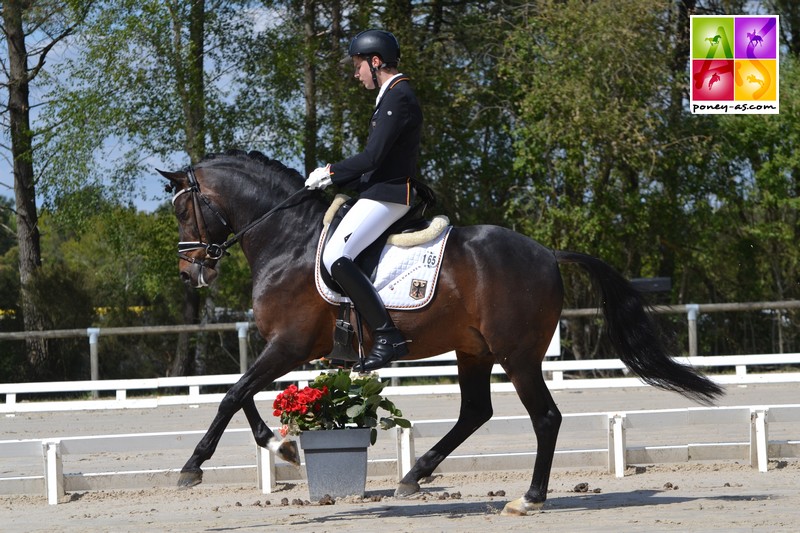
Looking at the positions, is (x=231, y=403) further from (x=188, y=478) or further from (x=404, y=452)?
(x=404, y=452)

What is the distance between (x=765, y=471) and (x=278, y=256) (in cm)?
368

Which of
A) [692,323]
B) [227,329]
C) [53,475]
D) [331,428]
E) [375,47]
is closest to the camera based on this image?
[375,47]

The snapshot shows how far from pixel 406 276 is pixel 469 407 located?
1053mm

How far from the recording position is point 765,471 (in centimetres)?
710

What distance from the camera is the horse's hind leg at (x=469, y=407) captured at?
625 centimetres

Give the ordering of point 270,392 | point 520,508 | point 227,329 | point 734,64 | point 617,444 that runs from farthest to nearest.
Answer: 1. point 734,64
2. point 227,329
3. point 270,392
4. point 617,444
5. point 520,508

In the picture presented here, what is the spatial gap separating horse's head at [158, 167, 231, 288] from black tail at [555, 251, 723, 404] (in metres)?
2.00

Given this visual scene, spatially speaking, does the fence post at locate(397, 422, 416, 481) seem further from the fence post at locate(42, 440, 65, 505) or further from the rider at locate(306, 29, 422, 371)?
the fence post at locate(42, 440, 65, 505)

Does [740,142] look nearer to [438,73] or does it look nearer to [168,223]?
[438,73]

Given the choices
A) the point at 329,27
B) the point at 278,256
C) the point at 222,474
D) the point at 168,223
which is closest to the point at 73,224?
the point at 168,223

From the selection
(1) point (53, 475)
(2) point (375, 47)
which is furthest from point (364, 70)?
(1) point (53, 475)

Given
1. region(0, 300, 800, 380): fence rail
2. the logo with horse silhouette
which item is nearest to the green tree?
region(0, 300, 800, 380): fence rail

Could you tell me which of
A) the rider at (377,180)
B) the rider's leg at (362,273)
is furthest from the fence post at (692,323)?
the rider's leg at (362,273)

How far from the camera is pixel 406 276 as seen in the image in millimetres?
5738
